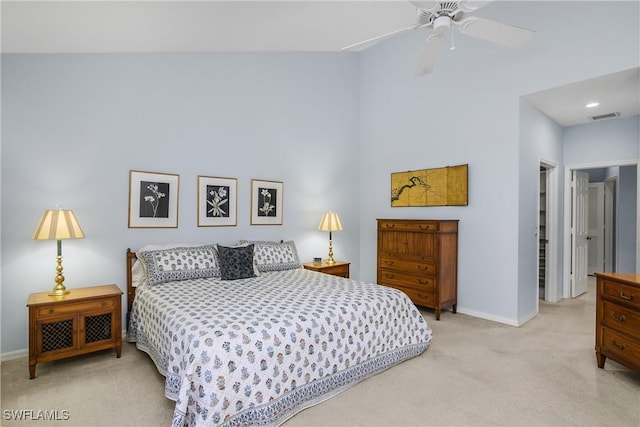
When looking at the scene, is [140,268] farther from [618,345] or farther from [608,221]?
[608,221]

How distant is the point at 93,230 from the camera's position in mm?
3209

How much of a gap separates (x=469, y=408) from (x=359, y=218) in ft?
11.8

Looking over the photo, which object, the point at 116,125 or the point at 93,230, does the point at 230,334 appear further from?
the point at 116,125

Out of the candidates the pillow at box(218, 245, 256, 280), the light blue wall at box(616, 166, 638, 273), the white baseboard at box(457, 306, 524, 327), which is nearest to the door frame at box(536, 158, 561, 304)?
the white baseboard at box(457, 306, 524, 327)

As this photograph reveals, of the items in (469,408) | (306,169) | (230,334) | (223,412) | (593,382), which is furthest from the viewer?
(306,169)

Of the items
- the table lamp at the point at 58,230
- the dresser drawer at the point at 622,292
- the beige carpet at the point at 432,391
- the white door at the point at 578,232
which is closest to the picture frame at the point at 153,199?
the table lamp at the point at 58,230

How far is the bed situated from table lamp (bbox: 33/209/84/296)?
586mm

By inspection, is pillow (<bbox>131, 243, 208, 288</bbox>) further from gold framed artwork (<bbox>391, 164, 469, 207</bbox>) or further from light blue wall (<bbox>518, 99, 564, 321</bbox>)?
light blue wall (<bbox>518, 99, 564, 321</bbox>)

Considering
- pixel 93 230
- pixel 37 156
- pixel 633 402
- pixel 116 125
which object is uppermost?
pixel 116 125

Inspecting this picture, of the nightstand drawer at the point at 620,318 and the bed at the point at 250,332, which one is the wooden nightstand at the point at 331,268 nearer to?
the bed at the point at 250,332

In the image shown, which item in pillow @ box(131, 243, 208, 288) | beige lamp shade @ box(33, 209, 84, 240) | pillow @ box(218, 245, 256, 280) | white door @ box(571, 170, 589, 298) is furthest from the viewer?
white door @ box(571, 170, 589, 298)

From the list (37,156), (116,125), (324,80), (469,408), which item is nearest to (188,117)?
(116,125)

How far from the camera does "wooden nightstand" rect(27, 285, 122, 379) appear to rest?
2.54 m

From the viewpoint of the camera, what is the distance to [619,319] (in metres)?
2.57
